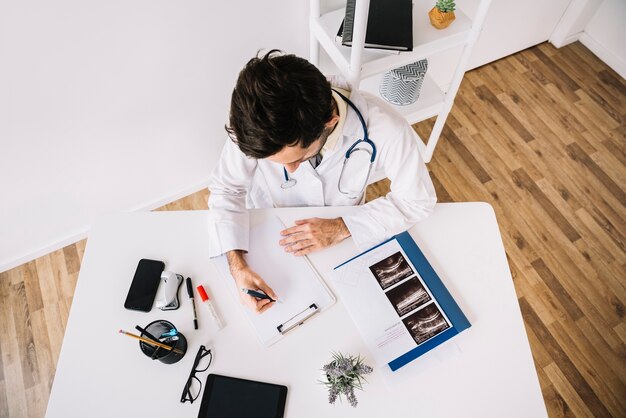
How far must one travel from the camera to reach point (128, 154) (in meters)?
1.79

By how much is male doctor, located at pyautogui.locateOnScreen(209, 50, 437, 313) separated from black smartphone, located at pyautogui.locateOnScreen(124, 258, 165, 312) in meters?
0.16

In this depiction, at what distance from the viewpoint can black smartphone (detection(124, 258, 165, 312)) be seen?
111 centimetres

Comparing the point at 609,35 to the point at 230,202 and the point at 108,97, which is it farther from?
the point at 108,97

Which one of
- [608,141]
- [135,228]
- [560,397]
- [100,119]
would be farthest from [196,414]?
[608,141]

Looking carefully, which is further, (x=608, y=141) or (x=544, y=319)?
(x=608, y=141)

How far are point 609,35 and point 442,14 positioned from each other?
1.82 meters

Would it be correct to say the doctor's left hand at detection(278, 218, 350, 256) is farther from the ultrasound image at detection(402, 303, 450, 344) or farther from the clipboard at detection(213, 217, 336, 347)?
the ultrasound image at detection(402, 303, 450, 344)

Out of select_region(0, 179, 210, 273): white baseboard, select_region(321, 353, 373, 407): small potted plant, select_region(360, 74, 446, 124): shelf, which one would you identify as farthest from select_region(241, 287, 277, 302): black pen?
select_region(0, 179, 210, 273): white baseboard

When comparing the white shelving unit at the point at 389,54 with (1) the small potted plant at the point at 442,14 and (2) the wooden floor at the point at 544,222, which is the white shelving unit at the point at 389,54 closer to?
(1) the small potted plant at the point at 442,14

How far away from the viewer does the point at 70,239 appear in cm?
208

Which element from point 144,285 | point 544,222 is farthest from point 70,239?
point 544,222

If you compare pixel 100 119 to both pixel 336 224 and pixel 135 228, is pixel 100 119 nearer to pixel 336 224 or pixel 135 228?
pixel 135 228

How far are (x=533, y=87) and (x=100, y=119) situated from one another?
2393 millimetres

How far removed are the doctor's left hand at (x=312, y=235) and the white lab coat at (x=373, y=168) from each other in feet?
0.11
